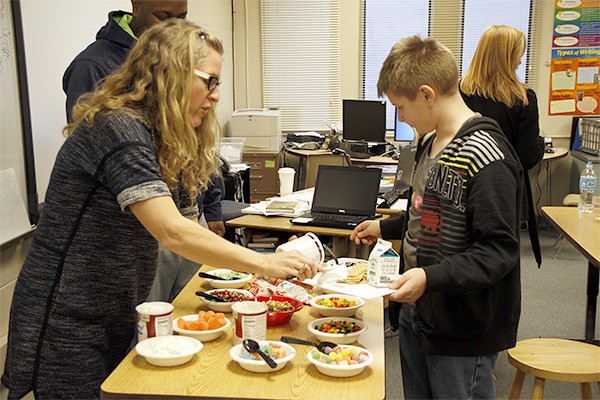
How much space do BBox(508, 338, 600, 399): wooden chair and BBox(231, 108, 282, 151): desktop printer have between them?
12.6 ft

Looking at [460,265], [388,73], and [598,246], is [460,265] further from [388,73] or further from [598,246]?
[598,246]

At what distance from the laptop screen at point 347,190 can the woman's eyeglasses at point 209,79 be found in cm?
183

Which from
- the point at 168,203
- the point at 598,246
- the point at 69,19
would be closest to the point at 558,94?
the point at 598,246

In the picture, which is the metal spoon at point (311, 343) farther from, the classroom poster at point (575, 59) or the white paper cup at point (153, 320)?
the classroom poster at point (575, 59)

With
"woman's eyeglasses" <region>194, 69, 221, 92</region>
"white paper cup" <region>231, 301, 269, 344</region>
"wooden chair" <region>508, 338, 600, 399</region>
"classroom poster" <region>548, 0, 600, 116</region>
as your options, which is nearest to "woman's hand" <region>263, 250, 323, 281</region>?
"white paper cup" <region>231, 301, 269, 344</region>

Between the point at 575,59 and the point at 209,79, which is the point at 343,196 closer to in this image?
the point at 209,79

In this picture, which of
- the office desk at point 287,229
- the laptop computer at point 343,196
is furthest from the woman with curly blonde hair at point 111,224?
the laptop computer at point 343,196

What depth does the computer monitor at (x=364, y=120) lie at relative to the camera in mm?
5875

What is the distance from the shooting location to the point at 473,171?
1515mm

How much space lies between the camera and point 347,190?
3375 millimetres

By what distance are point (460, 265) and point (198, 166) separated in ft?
2.36

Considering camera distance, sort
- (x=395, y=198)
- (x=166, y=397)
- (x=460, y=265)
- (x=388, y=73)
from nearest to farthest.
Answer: (x=166, y=397) < (x=460, y=265) < (x=388, y=73) < (x=395, y=198)

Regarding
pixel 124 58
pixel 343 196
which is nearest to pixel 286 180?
pixel 343 196

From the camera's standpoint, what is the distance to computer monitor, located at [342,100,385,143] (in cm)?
588
